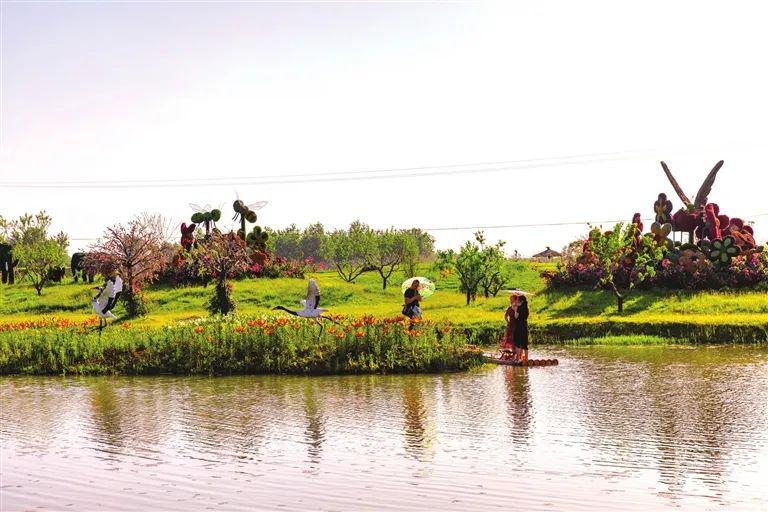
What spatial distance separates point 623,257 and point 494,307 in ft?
19.7

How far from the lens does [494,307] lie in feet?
119

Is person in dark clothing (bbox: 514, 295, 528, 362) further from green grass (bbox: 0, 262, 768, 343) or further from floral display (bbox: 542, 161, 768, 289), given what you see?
floral display (bbox: 542, 161, 768, 289)

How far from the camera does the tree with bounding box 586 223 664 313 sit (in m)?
35.2

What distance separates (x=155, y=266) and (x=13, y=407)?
2541 cm

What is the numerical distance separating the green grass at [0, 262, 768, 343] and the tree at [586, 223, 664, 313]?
3.09 ft

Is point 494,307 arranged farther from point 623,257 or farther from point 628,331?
point 628,331

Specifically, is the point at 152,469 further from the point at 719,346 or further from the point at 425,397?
the point at 719,346

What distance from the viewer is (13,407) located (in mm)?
15297

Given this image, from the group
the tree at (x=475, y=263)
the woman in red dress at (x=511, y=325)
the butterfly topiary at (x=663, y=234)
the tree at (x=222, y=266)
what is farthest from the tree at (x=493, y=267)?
the woman in red dress at (x=511, y=325)

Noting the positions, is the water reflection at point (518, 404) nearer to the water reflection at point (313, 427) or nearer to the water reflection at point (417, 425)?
the water reflection at point (417, 425)

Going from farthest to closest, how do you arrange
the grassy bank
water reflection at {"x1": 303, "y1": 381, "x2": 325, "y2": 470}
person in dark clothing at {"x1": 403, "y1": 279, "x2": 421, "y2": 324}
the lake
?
person in dark clothing at {"x1": 403, "y1": 279, "x2": 421, "y2": 324} < the grassy bank < water reflection at {"x1": 303, "y1": 381, "x2": 325, "y2": 470} < the lake

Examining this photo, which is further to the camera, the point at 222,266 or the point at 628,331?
the point at 222,266

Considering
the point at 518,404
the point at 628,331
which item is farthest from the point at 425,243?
the point at 518,404

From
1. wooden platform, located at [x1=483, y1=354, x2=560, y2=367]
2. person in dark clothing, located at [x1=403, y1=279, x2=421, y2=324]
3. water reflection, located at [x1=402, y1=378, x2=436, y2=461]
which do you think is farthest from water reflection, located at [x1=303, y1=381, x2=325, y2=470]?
person in dark clothing, located at [x1=403, y1=279, x2=421, y2=324]
